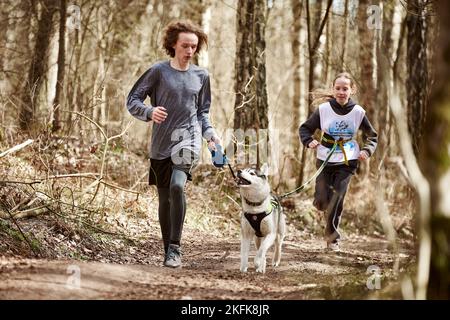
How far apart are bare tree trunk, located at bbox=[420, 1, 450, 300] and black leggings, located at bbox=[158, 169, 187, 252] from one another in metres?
2.74

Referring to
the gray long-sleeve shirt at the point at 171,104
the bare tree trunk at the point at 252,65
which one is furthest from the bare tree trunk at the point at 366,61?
the gray long-sleeve shirt at the point at 171,104

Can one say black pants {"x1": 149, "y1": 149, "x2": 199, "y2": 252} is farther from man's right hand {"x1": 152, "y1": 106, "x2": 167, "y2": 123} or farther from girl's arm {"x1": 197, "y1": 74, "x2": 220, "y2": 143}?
man's right hand {"x1": 152, "y1": 106, "x2": 167, "y2": 123}

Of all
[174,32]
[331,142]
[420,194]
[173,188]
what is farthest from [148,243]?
[420,194]

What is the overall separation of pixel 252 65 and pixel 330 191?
11.5ft

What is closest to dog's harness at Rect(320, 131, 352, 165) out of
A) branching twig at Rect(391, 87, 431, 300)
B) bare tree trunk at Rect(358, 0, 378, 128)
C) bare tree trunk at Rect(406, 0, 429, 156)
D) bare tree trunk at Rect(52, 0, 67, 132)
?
branching twig at Rect(391, 87, 431, 300)

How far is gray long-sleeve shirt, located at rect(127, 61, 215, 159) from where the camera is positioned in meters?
6.36

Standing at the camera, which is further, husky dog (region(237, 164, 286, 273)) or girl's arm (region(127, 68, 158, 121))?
husky dog (region(237, 164, 286, 273))

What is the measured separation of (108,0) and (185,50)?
8.51m

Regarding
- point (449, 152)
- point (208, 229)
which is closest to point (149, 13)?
point (208, 229)

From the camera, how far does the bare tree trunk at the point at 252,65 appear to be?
1096 cm

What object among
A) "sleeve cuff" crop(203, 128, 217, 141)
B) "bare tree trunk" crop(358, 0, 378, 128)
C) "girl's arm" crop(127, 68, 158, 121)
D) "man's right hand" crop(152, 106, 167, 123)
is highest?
"bare tree trunk" crop(358, 0, 378, 128)

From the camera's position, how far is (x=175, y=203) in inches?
248

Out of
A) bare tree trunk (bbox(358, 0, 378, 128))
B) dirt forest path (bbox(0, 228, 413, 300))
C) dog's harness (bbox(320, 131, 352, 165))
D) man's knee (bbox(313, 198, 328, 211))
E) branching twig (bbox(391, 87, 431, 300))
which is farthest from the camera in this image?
bare tree trunk (bbox(358, 0, 378, 128))

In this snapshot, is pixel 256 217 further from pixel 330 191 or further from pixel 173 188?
pixel 330 191
